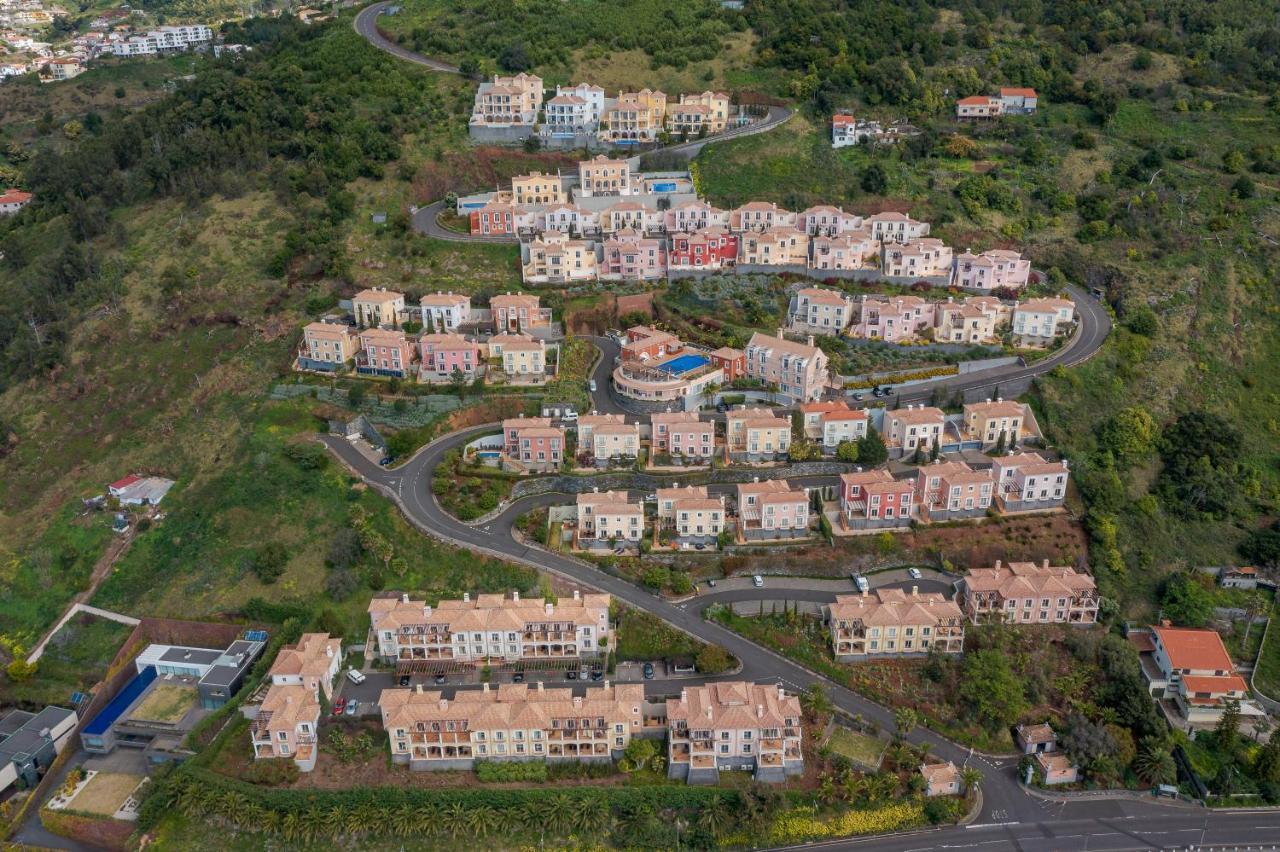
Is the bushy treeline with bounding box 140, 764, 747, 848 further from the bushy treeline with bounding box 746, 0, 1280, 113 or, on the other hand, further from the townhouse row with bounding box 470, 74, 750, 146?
the bushy treeline with bounding box 746, 0, 1280, 113

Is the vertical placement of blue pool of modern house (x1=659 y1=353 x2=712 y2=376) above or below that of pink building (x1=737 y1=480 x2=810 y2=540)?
above

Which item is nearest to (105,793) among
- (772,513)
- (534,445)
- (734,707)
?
(534,445)

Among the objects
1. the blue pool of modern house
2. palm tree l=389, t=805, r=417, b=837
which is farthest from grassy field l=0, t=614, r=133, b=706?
the blue pool of modern house

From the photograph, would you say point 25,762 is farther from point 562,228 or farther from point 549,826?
point 562,228

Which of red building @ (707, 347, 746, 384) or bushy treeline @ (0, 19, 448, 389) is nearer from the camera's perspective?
red building @ (707, 347, 746, 384)

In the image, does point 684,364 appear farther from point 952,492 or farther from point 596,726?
point 596,726

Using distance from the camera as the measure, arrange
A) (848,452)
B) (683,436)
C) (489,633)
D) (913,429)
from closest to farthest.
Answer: (489,633), (848,452), (683,436), (913,429)
